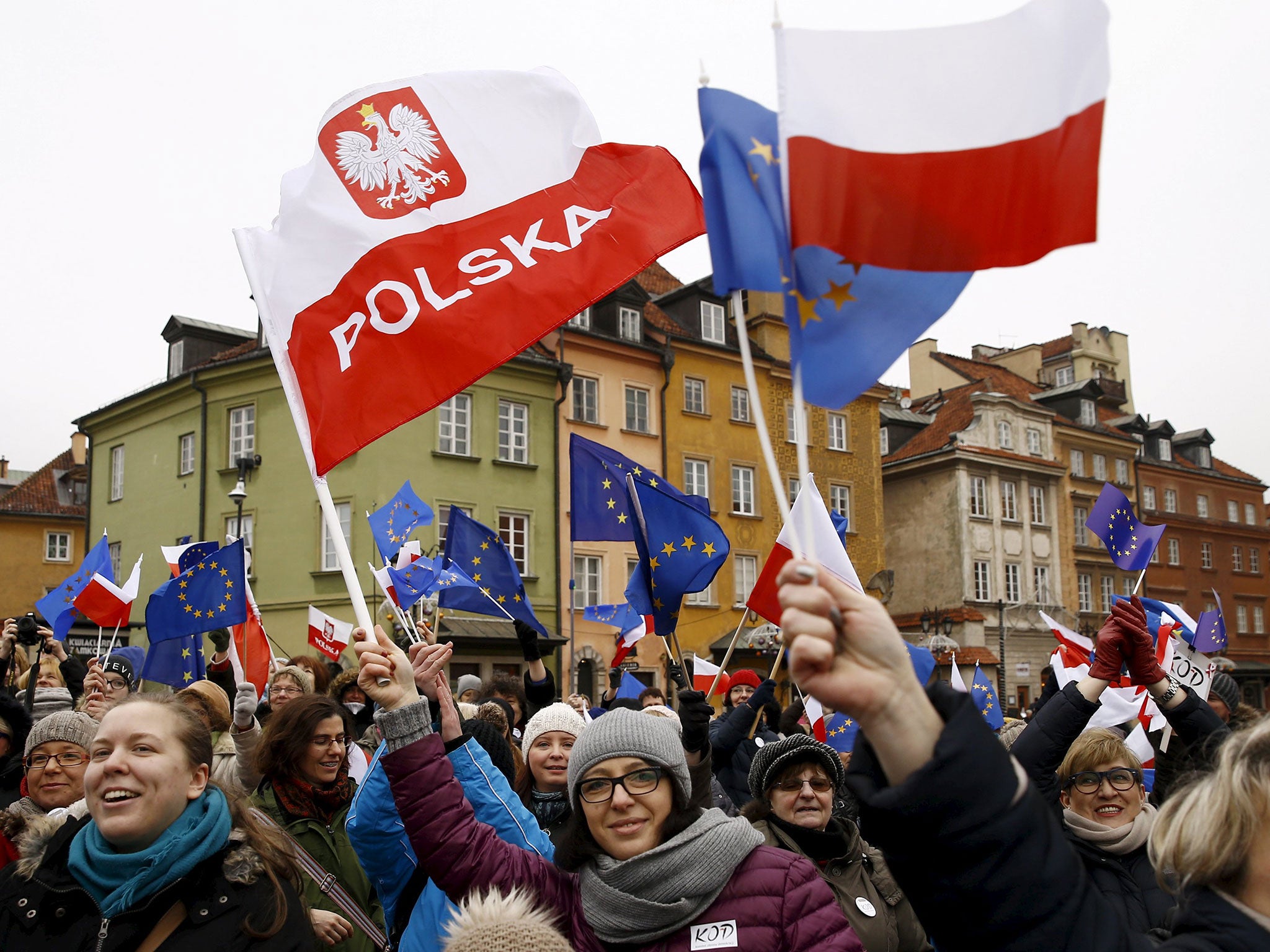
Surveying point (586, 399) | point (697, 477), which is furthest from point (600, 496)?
point (697, 477)

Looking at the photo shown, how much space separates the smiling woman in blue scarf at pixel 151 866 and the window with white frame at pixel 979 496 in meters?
43.9

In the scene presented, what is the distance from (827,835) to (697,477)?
99.4 feet

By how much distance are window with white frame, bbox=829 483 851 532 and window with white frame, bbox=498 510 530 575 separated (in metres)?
12.4

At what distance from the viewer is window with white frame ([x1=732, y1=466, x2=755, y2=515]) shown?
1410 inches

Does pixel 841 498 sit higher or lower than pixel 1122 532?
higher

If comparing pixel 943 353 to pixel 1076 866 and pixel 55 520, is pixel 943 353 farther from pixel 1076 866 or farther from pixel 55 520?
pixel 1076 866

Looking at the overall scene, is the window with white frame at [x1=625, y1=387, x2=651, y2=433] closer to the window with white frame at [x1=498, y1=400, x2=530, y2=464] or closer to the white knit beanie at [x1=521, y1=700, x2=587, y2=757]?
the window with white frame at [x1=498, y1=400, x2=530, y2=464]

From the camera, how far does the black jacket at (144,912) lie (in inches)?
115

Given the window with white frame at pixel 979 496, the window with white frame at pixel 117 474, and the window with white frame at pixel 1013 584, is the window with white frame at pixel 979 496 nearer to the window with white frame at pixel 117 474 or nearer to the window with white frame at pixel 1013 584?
the window with white frame at pixel 1013 584

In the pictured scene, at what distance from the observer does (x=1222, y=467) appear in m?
62.8

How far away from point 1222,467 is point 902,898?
2615 inches

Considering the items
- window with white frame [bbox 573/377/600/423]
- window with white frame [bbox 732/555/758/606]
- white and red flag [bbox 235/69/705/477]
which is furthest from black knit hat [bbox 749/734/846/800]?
window with white frame [bbox 732/555/758/606]

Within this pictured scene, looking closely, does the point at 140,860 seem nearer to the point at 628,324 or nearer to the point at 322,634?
the point at 322,634

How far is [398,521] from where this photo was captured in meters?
13.9
